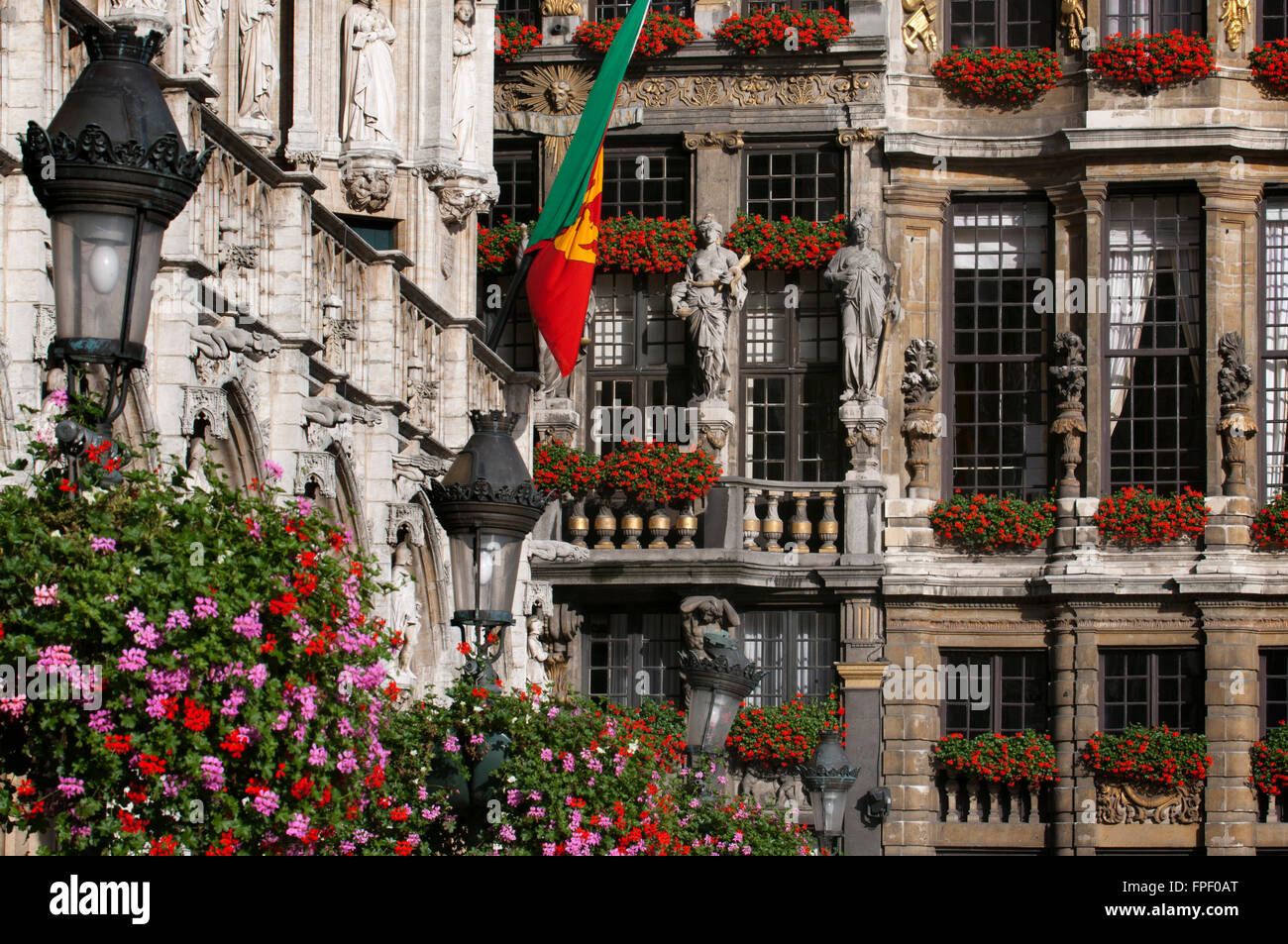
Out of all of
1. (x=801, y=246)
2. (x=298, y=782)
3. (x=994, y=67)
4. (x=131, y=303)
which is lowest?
(x=298, y=782)

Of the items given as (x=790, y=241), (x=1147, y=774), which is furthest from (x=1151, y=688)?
(x=790, y=241)

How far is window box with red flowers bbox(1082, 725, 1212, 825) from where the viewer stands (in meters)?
26.4

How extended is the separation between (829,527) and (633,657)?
103 inches

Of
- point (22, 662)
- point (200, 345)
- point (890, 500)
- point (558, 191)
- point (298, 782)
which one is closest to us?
point (22, 662)

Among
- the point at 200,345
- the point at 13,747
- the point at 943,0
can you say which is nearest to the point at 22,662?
the point at 13,747

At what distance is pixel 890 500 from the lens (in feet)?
90.8

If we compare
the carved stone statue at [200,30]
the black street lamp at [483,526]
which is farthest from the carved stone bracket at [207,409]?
the carved stone statue at [200,30]

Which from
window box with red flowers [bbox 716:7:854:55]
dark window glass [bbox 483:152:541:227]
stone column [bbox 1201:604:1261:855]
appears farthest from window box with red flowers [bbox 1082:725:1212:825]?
dark window glass [bbox 483:152:541:227]

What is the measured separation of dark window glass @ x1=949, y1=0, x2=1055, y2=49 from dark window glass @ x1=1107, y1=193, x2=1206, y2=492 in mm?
2196

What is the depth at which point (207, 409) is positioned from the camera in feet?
40.1

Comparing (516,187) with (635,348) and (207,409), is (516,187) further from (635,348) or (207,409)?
(207,409)

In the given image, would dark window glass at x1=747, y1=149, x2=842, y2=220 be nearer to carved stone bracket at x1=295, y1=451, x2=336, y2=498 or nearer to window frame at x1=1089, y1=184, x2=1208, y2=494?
window frame at x1=1089, y1=184, x2=1208, y2=494

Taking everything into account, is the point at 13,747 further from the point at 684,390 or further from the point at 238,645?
the point at 684,390

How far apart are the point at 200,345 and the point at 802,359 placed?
16.6m
